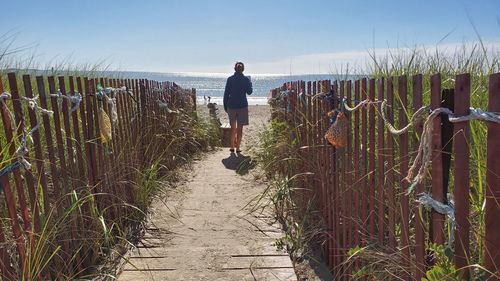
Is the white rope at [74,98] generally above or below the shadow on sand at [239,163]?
above

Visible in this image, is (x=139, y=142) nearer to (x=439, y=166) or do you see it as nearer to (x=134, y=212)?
(x=134, y=212)

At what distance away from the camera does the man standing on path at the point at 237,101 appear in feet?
25.6

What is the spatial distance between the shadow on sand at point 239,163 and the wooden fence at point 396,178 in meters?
2.44

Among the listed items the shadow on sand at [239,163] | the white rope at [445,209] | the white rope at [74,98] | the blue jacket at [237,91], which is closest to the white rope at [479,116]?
the white rope at [445,209]

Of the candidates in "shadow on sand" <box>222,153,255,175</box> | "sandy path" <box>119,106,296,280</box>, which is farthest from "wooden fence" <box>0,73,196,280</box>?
"shadow on sand" <box>222,153,255,175</box>

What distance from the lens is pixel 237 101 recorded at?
7.92m

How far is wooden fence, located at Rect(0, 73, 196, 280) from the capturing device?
224 centimetres

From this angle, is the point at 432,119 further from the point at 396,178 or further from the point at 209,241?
the point at 209,241

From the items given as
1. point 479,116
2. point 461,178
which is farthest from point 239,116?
point 479,116

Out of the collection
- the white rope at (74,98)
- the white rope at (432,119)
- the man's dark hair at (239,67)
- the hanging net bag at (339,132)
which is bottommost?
the hanging net bag at (339,132)

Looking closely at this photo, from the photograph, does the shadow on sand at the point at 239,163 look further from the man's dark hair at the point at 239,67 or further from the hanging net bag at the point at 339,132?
the hanging net bag at the point at 339,132

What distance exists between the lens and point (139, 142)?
477 centimetres

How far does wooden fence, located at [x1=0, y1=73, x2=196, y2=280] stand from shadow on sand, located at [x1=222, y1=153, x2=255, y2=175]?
5.14 feet

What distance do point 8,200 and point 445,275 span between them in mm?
2028
